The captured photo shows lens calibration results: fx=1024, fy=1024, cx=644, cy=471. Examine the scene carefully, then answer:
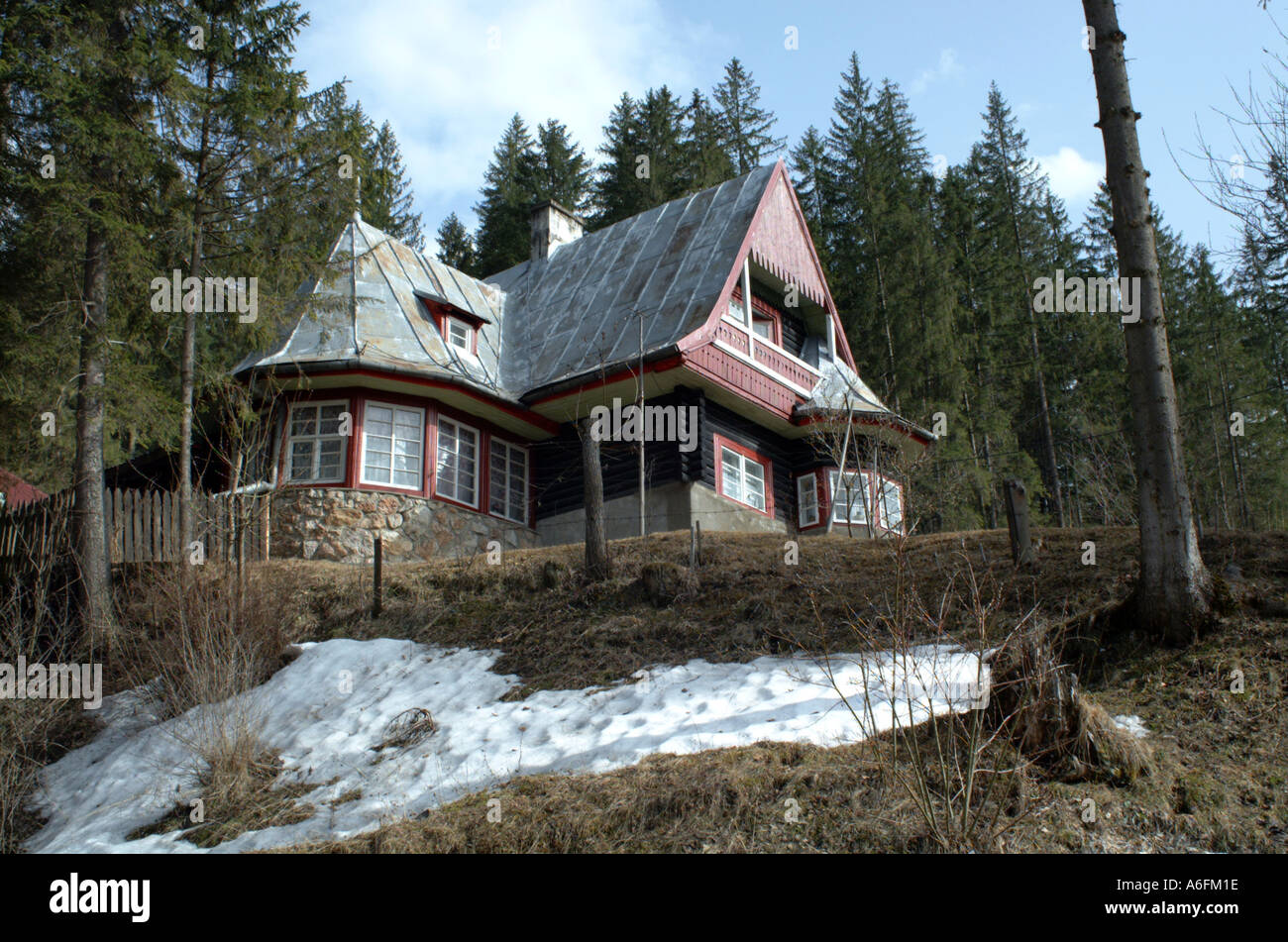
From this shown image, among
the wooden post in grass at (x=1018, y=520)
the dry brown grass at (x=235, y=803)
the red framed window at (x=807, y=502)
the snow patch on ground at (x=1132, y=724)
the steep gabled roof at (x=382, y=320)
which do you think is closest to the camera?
the snow patch on ground at (x=1132, y=724)

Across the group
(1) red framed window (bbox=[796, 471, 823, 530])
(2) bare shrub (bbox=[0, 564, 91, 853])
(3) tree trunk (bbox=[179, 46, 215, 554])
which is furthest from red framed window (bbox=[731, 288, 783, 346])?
(2) bare shrub (bbox=[0, 564, 91, 853])

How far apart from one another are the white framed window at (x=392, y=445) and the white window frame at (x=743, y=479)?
538 centimetres

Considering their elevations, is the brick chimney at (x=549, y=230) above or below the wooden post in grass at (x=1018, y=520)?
above

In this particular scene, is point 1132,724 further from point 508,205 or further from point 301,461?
point 508,205

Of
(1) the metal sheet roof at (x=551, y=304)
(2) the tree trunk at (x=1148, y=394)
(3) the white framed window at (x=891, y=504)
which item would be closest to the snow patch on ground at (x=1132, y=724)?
(2) the tree trunk at (x=1148, y=394)

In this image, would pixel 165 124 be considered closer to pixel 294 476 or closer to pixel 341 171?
pixel 341 171

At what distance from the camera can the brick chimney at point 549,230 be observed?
82.0 ft

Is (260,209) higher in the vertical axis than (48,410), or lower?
higher

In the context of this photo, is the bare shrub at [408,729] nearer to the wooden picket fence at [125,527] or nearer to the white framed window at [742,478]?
the wooden picket fence at [125,527]

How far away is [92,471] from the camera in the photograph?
12680 mm
